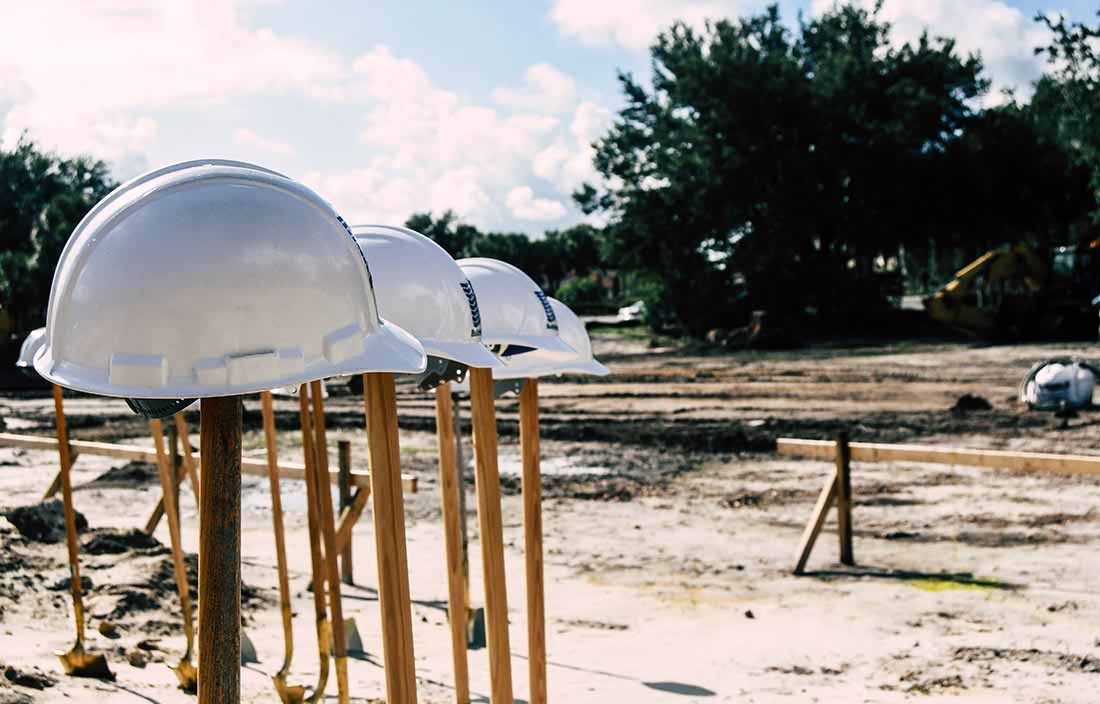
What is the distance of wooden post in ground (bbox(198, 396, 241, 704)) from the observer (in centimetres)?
259

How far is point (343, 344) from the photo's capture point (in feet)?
8.43

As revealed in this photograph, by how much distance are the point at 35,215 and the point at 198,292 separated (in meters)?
51.3

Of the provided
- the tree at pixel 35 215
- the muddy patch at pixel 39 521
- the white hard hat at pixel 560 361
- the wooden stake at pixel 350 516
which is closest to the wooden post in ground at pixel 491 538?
the white hard hat at pixel 560 361

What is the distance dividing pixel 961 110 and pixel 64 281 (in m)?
41.0

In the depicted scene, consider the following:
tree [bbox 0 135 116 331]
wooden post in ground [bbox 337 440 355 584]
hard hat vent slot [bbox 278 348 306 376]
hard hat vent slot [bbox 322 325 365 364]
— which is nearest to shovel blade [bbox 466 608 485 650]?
wooden post in ground [bbox 337 440 355 584]

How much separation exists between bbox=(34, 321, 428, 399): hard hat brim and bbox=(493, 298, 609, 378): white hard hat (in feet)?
5.80

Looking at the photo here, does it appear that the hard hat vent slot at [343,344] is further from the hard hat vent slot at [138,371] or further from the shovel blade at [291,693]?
the shovel blade at [291,693]

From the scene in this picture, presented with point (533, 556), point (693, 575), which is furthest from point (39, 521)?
point (533, 556)

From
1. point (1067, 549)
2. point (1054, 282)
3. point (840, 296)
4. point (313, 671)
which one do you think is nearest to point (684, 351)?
point (840, 296)

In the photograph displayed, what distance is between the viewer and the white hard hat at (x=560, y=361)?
4680mm

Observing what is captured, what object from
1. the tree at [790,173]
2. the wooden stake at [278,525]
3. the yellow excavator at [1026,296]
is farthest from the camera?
the tree at [790,173]

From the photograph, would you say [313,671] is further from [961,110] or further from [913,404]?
[961,110]

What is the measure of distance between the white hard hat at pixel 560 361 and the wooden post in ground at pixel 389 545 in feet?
4.45

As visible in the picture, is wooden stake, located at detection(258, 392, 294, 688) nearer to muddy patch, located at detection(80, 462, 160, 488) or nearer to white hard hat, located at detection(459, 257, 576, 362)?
white hard hat, located at detection(459, 257, 576, 362)
